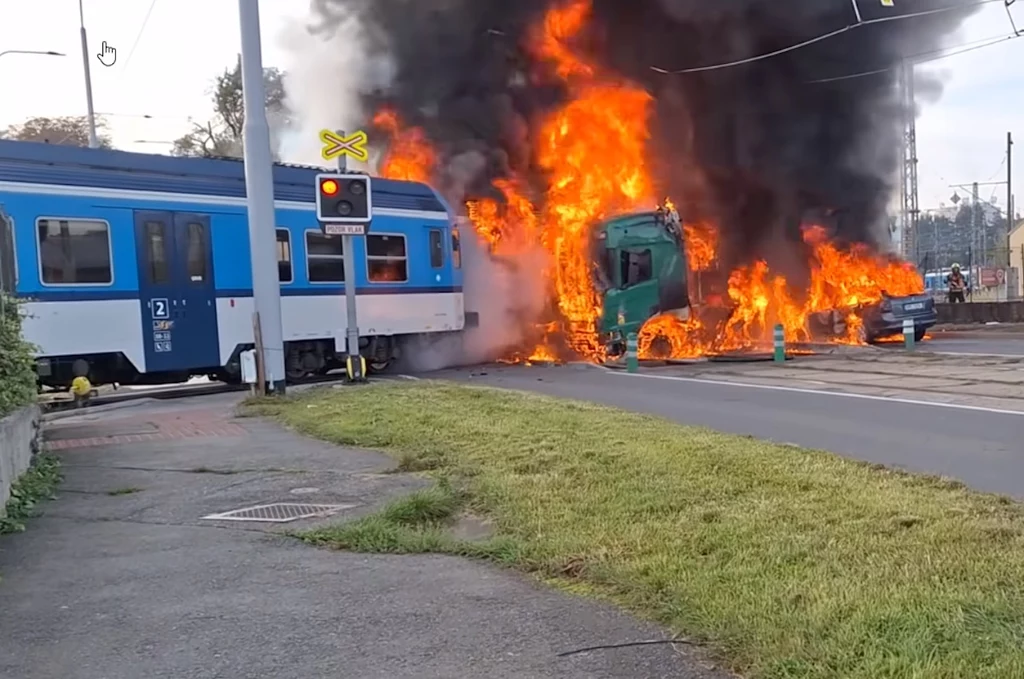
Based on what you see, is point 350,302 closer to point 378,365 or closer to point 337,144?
point 337,144

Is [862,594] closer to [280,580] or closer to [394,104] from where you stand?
[280,580]

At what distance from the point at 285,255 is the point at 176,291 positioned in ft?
7.36

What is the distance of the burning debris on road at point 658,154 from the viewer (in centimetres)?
1980

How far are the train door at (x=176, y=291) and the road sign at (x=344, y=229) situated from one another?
91.4 inches

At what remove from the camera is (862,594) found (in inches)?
154

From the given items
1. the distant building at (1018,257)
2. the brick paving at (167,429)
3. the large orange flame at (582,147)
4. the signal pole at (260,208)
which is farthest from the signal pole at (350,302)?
the distant building at (1018,257)

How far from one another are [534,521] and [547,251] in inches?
594

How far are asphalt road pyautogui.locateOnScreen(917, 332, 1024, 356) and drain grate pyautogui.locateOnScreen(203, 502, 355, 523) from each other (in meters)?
15.1

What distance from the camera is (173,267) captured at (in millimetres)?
13656

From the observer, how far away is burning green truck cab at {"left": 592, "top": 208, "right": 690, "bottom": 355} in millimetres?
18938

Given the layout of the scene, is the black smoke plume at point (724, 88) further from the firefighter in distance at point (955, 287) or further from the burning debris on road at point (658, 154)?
the firefighter in distance at point (955, 287)

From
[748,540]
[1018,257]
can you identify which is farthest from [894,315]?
[1018,257]

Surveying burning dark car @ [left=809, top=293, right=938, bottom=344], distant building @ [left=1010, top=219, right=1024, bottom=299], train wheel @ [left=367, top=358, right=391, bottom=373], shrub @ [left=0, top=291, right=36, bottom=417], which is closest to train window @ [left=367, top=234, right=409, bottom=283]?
train wheel @ [left=367, top=358, right=391, bottom=373]

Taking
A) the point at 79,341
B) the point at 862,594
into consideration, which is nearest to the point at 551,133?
the point at 79,341
